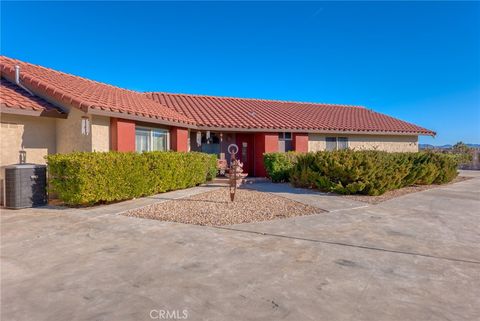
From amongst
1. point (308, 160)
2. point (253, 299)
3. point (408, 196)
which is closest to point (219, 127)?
point (308, 160)

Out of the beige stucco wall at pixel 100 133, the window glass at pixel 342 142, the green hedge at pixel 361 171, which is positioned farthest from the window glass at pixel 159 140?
the window glass at pixel 342 142

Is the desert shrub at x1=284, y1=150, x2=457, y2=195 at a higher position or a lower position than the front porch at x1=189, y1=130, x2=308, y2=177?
lower

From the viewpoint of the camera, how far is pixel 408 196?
34.7 ft

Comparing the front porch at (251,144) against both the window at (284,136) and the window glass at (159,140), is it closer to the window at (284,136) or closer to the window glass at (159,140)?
the window at (284,136)

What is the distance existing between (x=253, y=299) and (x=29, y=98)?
1058 cm

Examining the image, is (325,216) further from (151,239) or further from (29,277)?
(29,277)

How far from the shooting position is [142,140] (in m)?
12.4

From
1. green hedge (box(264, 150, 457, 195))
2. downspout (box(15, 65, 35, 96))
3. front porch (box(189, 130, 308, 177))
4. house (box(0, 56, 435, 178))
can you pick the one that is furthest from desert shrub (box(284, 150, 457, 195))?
downspout (box(15, 65, 35, 96))

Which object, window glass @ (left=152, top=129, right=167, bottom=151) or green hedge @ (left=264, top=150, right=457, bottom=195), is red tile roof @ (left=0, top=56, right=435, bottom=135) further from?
green hedge @ (left=264, top=150, right=457, bottom=195)

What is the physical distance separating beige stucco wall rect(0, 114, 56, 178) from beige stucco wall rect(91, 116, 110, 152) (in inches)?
68.4

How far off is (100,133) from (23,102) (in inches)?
95.3

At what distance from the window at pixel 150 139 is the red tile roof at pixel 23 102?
293 centimetres

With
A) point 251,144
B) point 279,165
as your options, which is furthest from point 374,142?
point 279,165

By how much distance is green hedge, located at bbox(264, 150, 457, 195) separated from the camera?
34.3 feet
